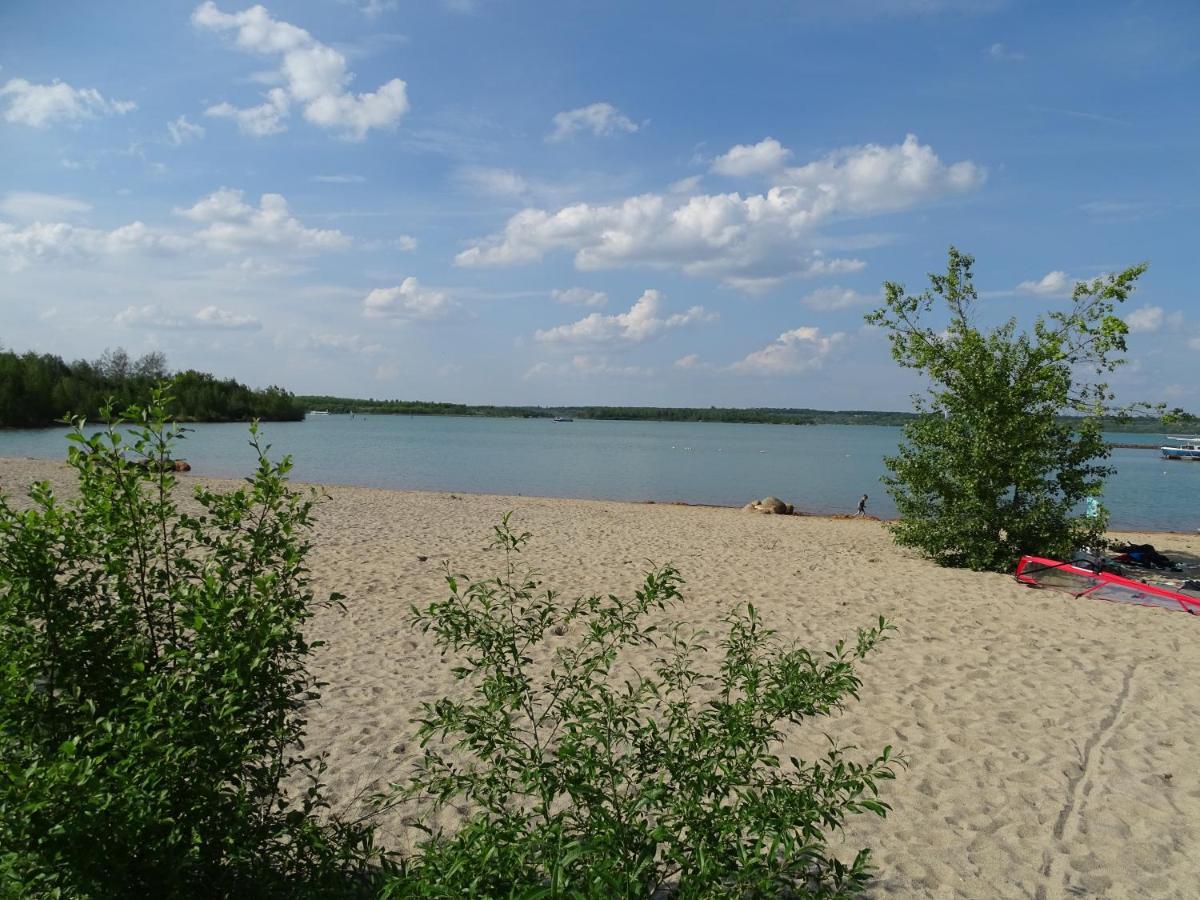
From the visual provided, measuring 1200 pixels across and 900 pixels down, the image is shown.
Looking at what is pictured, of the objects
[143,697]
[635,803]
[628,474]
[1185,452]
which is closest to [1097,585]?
[635,803]

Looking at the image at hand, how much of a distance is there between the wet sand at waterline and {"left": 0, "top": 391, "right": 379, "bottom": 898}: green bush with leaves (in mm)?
1198

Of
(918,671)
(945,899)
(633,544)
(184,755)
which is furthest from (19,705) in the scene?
(633,544)

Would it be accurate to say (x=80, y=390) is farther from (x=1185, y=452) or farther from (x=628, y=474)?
(x=1185, y=452)

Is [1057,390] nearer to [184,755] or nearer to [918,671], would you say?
[918,671]

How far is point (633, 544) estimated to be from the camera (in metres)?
14.6

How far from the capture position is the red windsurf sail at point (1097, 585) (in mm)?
9873

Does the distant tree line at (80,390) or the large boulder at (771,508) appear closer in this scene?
the large boulder at (771,508)

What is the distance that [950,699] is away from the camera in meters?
6.40

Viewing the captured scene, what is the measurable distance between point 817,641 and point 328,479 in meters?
30.1

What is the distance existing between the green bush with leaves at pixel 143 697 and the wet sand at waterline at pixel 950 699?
3.93 ft

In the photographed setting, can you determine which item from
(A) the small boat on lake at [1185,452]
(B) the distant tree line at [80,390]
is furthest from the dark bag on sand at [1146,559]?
(A) the small boat on lake at [1185,452]

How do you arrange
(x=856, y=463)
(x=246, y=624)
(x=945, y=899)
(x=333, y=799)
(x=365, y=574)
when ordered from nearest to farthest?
(x=246, y=624) < (x=945, y=899) < (x=333, y=799) < (x=365, y=574) < (x=856, y=463)

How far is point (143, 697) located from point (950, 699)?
5966mm

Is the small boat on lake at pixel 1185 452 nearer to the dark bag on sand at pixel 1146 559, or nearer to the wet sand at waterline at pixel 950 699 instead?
the dark bag on sand at pixel 1146 559
